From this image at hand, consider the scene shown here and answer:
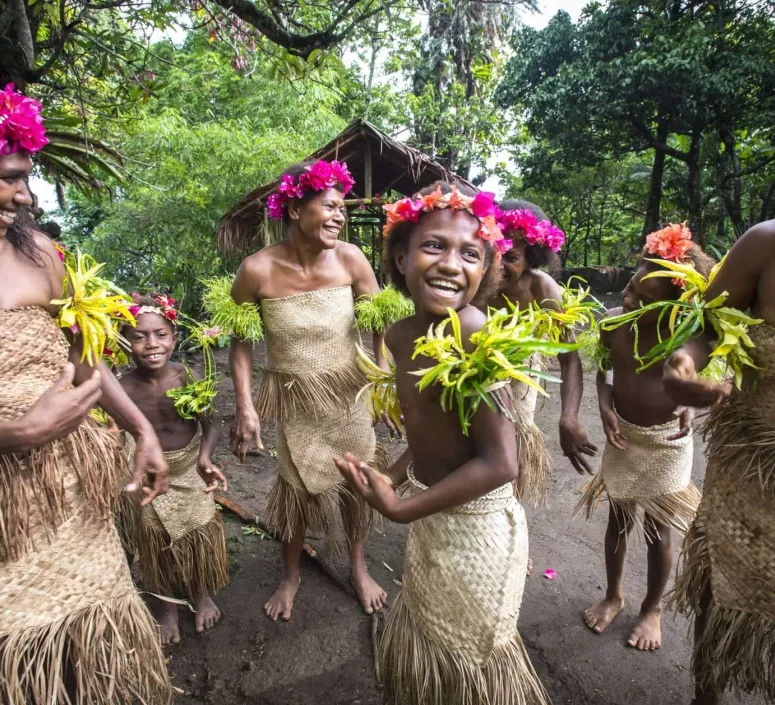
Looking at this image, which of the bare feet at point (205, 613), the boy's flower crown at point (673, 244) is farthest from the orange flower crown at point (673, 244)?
the bare feet at point (205, 613)

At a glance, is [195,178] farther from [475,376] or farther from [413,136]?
[413,136]

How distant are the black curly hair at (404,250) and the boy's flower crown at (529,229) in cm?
87

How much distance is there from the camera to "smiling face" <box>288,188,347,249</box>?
254 cm

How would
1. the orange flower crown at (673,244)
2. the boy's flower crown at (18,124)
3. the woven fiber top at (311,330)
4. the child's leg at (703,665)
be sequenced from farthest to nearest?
the woven fiber top at (311,330) → the orange flower crown at (673,244) → the child's leg at (703,665) → the boy's flower crown at (18,124)

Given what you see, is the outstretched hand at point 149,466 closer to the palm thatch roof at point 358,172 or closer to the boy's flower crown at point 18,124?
the boy's flower crown at point 18,124

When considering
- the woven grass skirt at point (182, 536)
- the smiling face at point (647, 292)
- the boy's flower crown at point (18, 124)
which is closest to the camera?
the boy's flower crown at point (18, 124)

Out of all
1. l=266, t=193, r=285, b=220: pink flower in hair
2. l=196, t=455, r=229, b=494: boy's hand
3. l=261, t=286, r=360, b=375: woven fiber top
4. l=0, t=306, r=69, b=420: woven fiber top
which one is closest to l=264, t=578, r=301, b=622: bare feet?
l=196, t=455, r=229, b=494: boy's hand

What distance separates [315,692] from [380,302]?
Answer: 1.76 m

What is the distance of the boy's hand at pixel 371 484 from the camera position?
152cm

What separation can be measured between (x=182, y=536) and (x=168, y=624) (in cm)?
40

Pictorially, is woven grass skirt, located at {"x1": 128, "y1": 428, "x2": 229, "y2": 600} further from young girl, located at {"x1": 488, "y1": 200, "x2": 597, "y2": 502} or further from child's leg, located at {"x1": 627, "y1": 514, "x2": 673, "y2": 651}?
child's leg, located at {"x1": 627, "y1": 514, "x2": 673, "y2": 651}

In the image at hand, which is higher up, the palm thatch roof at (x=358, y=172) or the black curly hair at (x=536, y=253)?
the palm thatch roof at (x=358, y=172)

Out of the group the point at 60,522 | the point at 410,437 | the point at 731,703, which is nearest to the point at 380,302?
the point at 410,437

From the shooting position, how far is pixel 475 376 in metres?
1.42
